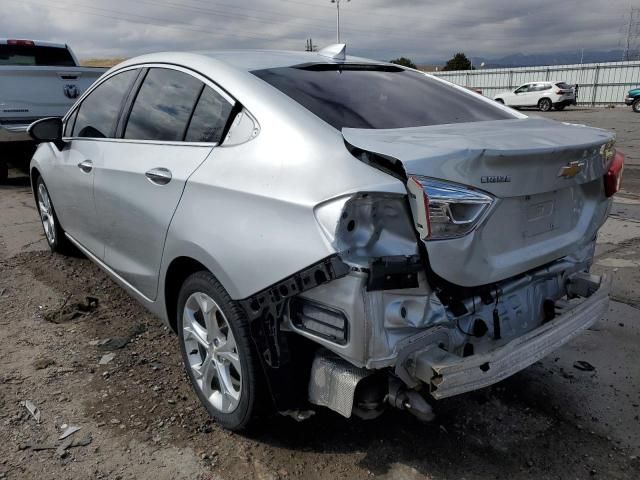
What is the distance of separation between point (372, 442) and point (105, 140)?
2458 mm

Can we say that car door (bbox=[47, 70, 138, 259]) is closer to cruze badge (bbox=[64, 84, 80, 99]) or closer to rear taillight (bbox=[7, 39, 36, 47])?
cruze badge (bbox=[64, 84, 80, 99])

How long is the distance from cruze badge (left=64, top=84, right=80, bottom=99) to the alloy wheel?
22.2ft

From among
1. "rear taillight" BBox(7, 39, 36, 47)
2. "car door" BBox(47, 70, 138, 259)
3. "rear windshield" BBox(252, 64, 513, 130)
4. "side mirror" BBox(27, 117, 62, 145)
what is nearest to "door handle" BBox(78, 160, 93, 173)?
"car door" BBox(47, 70, 138, 259)

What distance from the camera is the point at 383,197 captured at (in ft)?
6.32

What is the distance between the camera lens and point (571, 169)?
2338mm

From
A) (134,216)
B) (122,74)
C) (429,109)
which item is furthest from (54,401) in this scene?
(429,109)

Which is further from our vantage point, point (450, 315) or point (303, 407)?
point (303, 407)

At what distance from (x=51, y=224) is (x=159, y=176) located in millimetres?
2830

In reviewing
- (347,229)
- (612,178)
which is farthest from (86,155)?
(612,178)

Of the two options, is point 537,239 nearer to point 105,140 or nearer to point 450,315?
point 450,315

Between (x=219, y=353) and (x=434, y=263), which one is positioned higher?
(x=434, y=263)

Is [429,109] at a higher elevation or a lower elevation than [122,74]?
lower

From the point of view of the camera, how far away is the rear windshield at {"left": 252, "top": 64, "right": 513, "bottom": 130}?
2459 millimetres

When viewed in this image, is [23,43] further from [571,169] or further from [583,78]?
[583,78]
